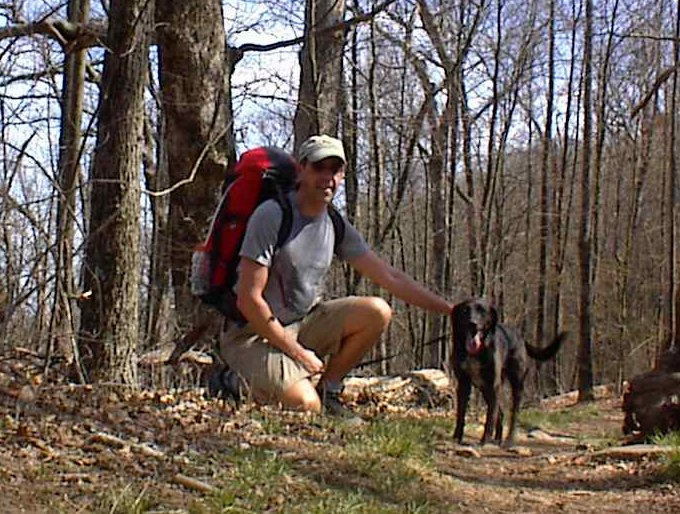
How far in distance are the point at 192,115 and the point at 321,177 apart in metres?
2.85

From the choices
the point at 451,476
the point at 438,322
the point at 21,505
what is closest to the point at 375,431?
the point at 451,476

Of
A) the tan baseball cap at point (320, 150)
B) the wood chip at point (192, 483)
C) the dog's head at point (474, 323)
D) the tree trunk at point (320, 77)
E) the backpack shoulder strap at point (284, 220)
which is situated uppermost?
the tree trunk at point (320, 77)

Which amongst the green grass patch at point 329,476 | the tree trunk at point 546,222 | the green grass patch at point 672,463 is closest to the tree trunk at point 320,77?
the green grass patch at point 329,476

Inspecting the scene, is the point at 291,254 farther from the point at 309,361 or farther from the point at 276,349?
the point at 309,361

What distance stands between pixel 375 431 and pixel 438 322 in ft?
55.9

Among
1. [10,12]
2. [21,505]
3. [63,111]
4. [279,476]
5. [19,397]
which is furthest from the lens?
[10,12]

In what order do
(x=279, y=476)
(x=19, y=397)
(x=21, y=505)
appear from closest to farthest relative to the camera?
1. (x=21, y=505)
2. (x=279, y=476)
3. (x=19, y=397)

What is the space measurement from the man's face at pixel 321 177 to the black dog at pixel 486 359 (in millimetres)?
1139

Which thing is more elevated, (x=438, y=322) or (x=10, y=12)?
(x=10, y=12)

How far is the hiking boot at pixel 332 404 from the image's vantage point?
5.96 metres

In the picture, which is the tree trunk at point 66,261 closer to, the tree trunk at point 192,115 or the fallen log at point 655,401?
the tree trunk at point 192,115

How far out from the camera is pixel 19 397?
4426mm

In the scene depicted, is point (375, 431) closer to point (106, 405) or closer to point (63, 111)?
point (106, 405)

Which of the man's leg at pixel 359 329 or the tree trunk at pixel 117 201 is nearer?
the tree trunk at pixel 117 201
